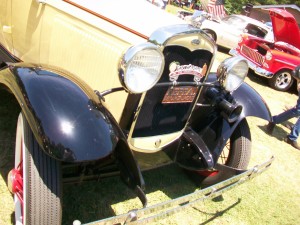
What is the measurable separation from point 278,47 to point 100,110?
6.93 m

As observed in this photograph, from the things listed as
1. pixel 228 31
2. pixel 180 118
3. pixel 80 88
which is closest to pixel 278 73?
pixel 228 31

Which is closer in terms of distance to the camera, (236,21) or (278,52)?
(278,52)

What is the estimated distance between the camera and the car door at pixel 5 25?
118 inches

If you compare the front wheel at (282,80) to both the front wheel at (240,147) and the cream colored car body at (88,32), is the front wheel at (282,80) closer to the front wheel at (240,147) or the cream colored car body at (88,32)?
the front wheel at (240,147)

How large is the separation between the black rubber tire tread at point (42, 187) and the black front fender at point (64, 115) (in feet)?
0.53

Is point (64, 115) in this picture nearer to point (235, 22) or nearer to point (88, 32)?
point (88, 32)

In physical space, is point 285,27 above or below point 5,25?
above

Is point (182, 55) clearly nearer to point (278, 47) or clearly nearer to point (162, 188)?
point (162, 188)

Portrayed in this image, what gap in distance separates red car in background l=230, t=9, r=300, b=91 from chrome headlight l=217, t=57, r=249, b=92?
4.83m

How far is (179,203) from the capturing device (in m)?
1.84

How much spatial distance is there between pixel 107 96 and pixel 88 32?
1.62 ft

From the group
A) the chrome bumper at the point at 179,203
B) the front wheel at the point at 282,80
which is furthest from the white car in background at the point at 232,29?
the chrome bumper at the point at 179,203

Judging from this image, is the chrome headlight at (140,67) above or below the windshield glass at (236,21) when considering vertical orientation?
above

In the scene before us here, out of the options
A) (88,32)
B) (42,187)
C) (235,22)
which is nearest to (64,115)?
(42,187)
